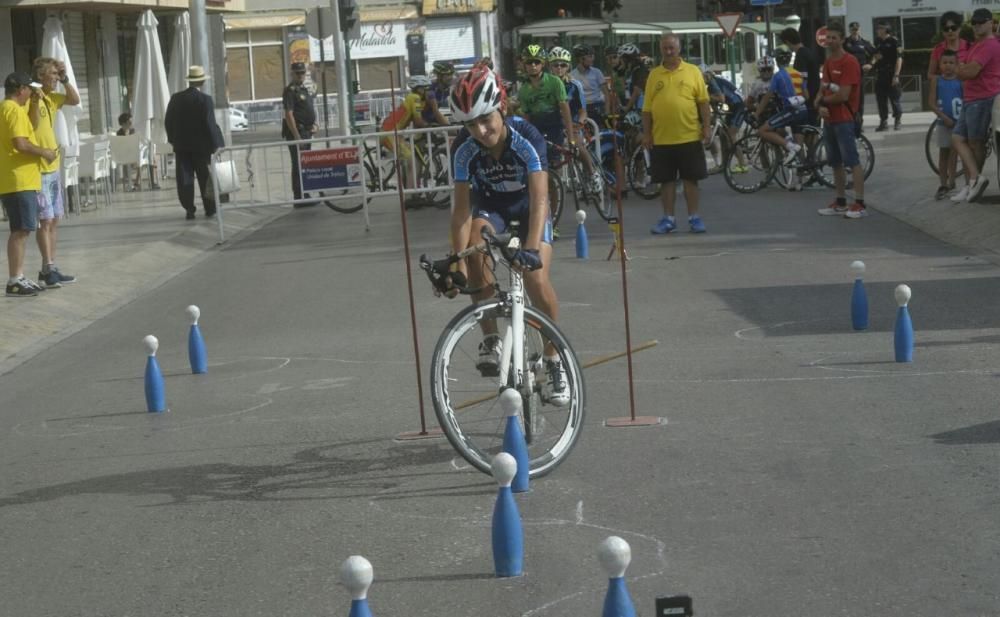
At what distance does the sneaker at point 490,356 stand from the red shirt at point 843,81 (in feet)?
37.5

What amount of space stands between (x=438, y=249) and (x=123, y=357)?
6.02 meters

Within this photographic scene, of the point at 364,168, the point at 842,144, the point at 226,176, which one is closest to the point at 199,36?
the point at 226,176

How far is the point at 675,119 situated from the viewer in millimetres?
17078

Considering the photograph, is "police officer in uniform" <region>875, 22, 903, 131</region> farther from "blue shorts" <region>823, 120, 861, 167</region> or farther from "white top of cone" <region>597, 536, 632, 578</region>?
"white top of cone" <region>597, 536, 632, 578</region>

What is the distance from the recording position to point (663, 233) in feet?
57.6

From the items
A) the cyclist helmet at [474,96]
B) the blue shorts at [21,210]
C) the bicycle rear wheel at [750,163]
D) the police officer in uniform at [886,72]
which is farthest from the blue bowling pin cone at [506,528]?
the police officer in uniform at [886,72]

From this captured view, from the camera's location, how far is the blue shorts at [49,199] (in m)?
15.5

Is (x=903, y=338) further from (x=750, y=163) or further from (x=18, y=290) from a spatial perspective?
(x=750, y=163)

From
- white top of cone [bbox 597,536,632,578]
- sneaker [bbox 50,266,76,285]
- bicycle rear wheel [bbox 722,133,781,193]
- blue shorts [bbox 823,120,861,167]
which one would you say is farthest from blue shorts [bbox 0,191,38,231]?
white top of cone [bbox 597,536,632,578]

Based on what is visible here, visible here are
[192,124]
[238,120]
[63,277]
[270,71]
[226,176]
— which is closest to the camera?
[63,277]

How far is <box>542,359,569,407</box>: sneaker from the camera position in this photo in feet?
24.6

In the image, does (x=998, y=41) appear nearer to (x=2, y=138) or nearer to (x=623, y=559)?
(x=2, y=138)

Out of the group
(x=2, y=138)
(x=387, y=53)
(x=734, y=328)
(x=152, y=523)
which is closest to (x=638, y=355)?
(x=734, y=328)

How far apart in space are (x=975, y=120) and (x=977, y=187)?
0.70 metres
